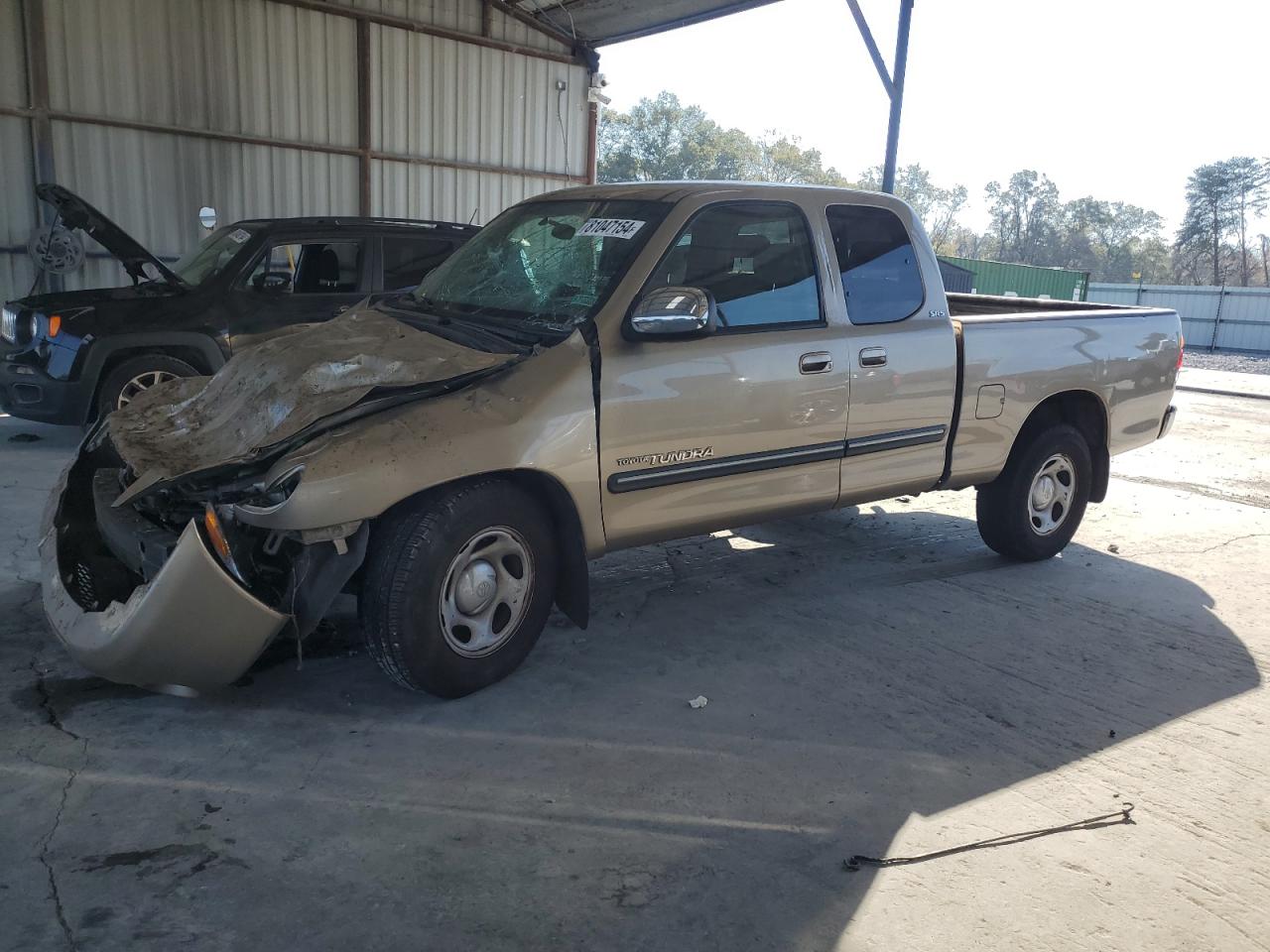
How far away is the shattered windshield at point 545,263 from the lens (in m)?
4.04

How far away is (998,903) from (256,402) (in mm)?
2986

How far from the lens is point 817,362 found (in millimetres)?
4418

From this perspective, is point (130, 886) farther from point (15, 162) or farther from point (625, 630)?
point (15, 162)

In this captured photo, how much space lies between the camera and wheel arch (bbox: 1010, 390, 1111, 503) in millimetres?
5586

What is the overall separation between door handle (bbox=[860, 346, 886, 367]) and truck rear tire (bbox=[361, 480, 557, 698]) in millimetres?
1732

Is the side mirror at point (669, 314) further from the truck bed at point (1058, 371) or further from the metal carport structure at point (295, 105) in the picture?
the metal carport structure at point (295, 105)

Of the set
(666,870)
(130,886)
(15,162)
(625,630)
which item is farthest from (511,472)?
(15,162)

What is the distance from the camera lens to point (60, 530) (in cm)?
385

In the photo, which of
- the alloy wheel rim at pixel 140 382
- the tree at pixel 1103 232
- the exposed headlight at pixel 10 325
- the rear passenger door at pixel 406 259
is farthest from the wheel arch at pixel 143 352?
the tree at pixel 1103 232

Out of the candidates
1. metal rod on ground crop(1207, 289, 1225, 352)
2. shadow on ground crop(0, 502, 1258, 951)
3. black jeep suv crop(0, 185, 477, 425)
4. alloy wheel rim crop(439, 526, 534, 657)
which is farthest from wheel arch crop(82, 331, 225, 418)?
metal rod on ground crop(1207, 289, 1225, 352)

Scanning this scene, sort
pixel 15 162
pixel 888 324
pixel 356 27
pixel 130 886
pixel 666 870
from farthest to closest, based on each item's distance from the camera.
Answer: pixel 356 27, pixel 15 162, pixel 888 324, pixel 666 870, pixel 130 886

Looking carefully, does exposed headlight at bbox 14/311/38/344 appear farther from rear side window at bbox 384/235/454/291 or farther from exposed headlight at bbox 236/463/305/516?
exposed headlight at bbox 236/463/305/516

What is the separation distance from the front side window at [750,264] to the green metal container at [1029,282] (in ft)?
90.5

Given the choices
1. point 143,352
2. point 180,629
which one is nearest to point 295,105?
point 143,352
